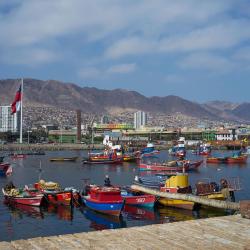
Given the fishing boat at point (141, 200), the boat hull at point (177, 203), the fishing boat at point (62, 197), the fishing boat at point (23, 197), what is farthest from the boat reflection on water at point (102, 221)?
the boat hull at point (177, 203)

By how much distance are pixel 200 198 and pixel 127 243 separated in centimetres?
1543

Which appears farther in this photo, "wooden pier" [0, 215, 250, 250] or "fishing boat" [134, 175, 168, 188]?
"fishing boat" [134, 175, 168, 188]

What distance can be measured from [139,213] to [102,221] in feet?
10.5

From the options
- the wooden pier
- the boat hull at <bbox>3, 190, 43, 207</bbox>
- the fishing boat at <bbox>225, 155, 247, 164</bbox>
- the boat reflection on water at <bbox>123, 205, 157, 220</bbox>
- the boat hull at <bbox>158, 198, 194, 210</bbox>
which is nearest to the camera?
the wooden pier

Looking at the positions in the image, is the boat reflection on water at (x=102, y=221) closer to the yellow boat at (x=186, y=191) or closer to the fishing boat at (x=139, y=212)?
the fishing boat at (x=139, y=212)

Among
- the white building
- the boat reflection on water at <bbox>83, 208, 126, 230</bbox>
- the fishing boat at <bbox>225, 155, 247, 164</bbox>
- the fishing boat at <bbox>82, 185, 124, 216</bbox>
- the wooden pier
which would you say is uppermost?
the white building

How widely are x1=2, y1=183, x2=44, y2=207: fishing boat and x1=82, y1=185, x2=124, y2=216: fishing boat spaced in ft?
13.7

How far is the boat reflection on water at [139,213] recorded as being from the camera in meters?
28.3

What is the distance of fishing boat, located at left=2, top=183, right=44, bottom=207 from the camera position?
3094 centimetres

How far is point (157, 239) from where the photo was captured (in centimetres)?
1462

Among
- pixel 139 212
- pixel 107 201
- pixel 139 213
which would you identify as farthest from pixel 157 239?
pixel 139 212

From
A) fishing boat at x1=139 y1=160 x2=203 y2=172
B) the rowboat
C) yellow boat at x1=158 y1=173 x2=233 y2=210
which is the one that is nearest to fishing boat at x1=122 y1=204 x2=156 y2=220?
yellow boat at x1=158 y1=173 x2=233 y2=210

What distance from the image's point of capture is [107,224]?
2639cm

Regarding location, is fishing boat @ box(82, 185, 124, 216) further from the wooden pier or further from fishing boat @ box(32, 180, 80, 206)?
the wooden pier
